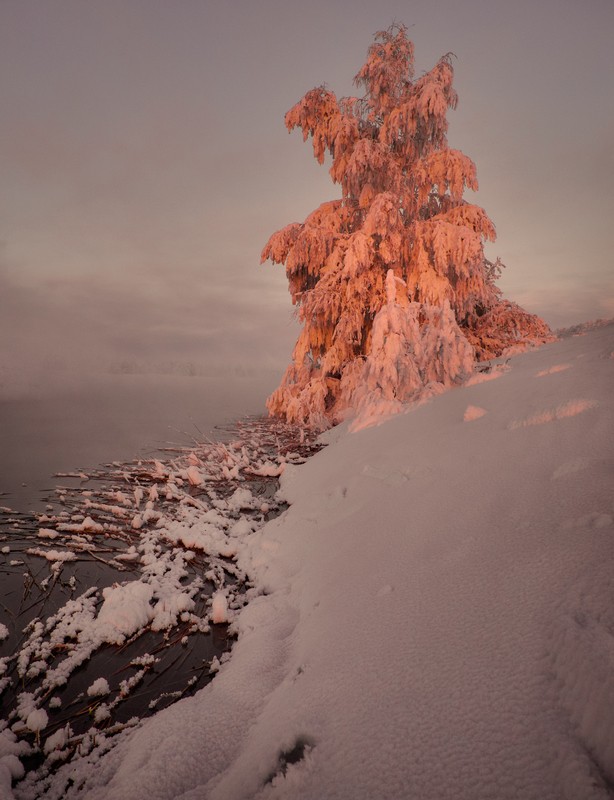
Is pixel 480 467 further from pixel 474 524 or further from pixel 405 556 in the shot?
pixel 405 556

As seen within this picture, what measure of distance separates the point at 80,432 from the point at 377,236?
9.92 m

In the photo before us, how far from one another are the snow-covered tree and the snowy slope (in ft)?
22.3

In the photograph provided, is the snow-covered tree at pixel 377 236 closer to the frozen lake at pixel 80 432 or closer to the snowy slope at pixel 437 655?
the frozen lake at pixel 80 432

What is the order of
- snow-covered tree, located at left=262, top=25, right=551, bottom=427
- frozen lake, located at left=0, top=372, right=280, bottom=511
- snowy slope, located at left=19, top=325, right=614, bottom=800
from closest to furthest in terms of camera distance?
snowy slope, located at left=19, top=325, right=614, bottom=800, frozen lake, located at left=0, top=372, right=280, bottom=511, snow-covered tree, located at left=262, top=25, right=551, bottom=427

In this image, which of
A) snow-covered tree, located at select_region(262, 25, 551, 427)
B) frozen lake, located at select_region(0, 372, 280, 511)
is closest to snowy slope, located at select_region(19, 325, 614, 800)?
frozen lake, located at select_region(0, 372, 280, 511)

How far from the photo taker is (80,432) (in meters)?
9.75

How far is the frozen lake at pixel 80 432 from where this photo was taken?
232 inches

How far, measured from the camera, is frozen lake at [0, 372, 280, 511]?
5.89 meters

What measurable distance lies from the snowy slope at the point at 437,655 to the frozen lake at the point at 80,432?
4.18 metres

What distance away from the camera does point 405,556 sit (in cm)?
220

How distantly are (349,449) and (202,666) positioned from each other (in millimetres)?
3174

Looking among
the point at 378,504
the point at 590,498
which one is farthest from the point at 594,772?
the point at 378,504

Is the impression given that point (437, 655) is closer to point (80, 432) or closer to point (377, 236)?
point (377, 236)

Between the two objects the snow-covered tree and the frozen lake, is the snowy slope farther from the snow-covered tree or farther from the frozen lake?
the snow-covered tree
